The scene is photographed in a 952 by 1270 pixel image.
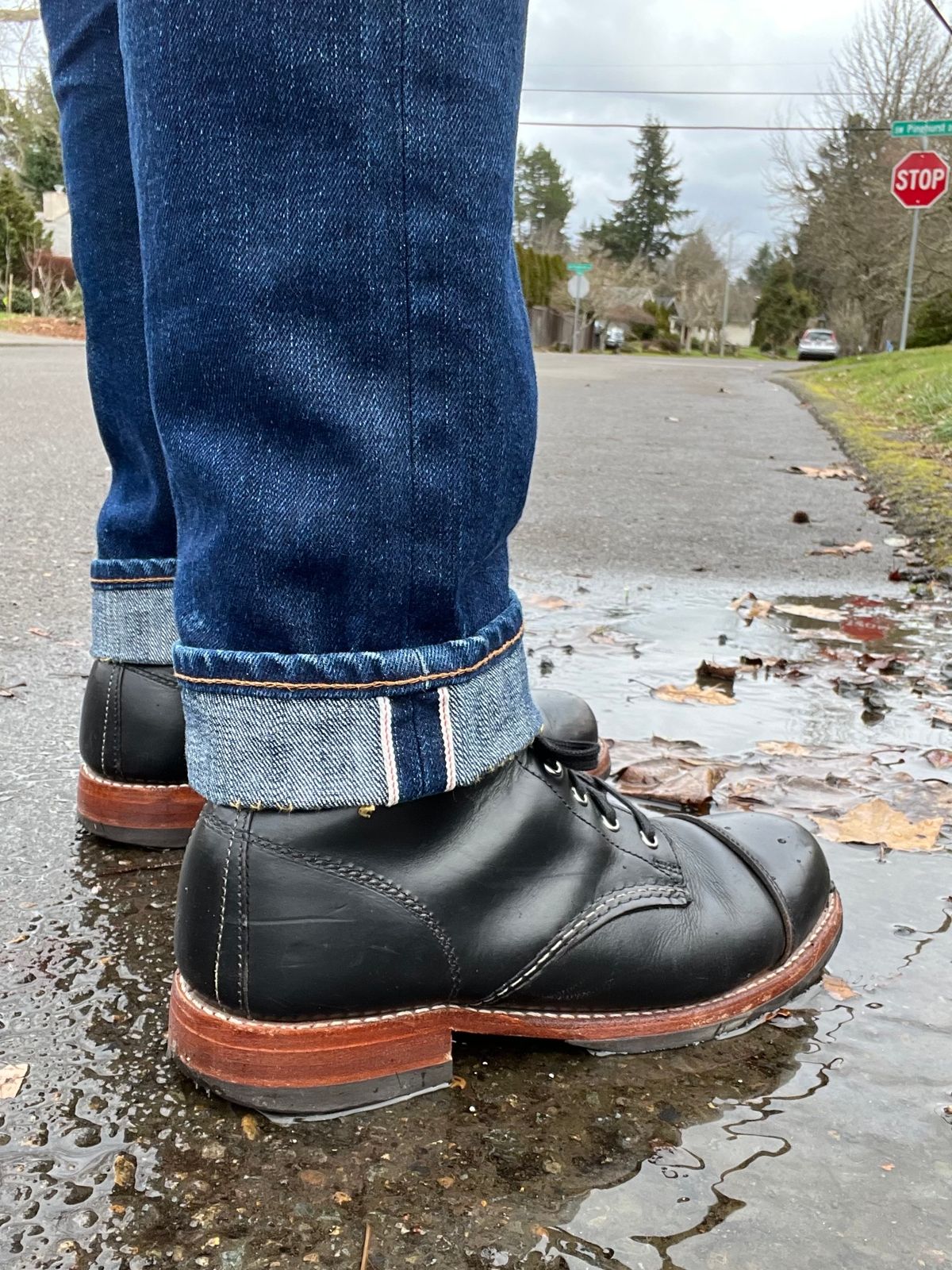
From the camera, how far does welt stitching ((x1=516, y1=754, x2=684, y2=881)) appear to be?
0.99 metres

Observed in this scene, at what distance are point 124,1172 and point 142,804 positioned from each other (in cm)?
58

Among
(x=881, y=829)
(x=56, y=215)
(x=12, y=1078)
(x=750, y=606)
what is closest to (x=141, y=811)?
(x=12, y=1078)

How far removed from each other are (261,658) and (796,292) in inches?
2292

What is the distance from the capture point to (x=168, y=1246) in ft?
2.46

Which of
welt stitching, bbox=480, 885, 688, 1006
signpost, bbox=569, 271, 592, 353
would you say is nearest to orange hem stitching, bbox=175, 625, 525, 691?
welt stitching, bbox=480, 885, 688, 1006

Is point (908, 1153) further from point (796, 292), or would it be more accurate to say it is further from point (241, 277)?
point (796, 292)

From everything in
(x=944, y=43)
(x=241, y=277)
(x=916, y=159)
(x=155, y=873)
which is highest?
(x=944, y=43)

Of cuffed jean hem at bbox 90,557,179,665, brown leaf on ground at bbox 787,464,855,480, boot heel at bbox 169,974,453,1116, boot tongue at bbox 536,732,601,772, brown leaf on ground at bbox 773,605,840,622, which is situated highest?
cuffed jean hem at bbox 90,557,179,665

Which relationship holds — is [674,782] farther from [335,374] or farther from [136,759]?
[335,374]

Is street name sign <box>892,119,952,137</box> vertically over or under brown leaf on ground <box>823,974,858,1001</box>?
over

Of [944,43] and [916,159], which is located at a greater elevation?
[944,43]

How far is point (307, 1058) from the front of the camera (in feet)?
2.94

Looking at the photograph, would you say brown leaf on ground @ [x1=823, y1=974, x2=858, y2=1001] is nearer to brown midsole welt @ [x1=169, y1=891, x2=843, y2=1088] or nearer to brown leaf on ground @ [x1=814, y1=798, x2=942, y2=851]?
brown midsole welt @ [x1=169, y1=891, x2=843, y2=1088]

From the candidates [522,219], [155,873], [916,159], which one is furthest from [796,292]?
[155,873]
